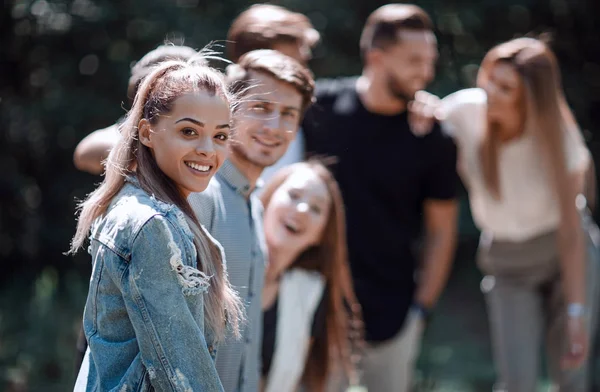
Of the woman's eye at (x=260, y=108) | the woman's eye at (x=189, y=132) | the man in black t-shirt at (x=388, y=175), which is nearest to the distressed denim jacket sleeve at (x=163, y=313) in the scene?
the woman's eye at (x=189, y=132)

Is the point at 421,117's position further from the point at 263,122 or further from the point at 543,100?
the point at 263,122

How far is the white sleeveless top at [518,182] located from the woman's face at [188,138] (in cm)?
244

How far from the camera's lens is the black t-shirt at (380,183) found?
175 inches

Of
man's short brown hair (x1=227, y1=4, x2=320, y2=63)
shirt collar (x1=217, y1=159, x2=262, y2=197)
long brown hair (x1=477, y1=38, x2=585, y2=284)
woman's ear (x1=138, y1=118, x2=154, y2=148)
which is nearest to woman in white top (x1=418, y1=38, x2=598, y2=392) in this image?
long brown hair (x1=477, y1=38, x2=585, y2=284)

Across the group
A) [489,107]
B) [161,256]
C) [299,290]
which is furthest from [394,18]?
[161,256]

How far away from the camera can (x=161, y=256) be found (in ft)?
6.51

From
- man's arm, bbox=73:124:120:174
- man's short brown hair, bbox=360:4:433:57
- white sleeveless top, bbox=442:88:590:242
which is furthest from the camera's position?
man's short brown hair, bbox=360:4:433:57

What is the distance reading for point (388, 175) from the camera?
4.44 metres

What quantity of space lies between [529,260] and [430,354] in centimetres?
247

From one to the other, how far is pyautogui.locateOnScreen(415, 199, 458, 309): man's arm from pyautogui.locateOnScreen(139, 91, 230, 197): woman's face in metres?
2.54

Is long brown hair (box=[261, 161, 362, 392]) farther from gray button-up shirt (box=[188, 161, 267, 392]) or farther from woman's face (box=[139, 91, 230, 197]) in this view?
woman's face (box=[139, 91, 230, 197])

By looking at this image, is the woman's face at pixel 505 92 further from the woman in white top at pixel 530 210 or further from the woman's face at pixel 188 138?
the woman's face at pixel 188 138

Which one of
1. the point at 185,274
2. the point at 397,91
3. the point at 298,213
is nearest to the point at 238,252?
the point at 185,274

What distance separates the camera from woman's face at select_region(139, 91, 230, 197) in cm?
215
